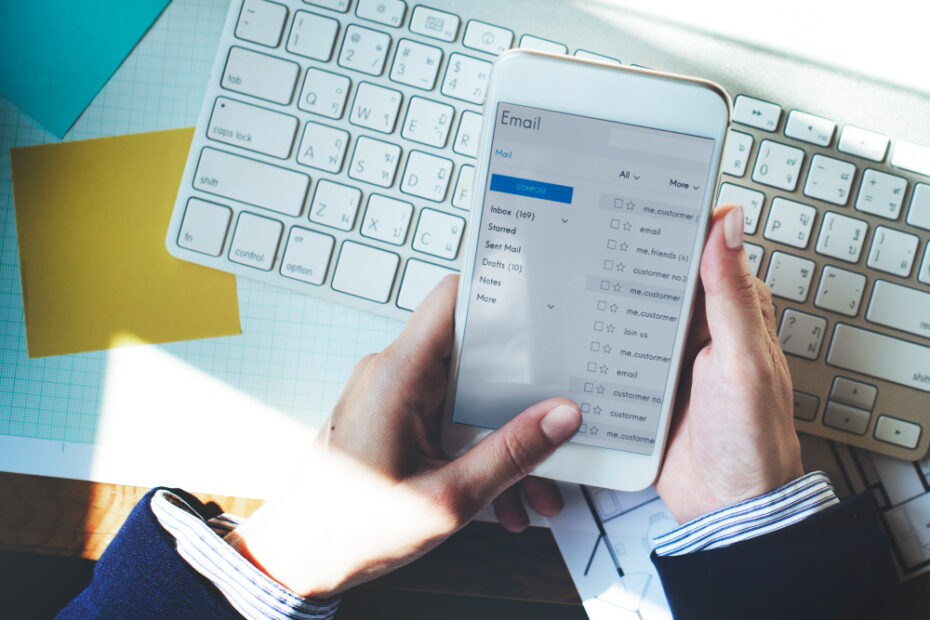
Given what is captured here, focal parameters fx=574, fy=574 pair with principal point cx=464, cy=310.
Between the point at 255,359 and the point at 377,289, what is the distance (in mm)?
131

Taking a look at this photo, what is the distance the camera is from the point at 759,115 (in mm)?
484

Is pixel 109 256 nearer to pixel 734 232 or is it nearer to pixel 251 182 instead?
pixel 251 182

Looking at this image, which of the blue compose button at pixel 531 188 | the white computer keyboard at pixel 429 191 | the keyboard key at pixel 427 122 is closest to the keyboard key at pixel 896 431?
the white computer keyboard at pixel 429 191

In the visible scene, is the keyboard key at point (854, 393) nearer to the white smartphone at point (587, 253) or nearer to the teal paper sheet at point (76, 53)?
the white smartphone at point (587, 253)

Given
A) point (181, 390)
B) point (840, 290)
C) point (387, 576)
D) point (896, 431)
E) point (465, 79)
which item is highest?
point (465, 79)

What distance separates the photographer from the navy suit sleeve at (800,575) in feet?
1.37

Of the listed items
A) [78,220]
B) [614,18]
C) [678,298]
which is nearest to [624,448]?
[678,298]

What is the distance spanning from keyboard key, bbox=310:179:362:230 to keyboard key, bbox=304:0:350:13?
0.48ft

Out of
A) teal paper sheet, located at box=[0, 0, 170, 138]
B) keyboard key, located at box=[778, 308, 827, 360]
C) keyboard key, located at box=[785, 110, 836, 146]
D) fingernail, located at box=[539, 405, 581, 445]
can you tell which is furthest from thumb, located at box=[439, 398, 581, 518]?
teal paper sheet, located at box=[0, 0, 170, 138]

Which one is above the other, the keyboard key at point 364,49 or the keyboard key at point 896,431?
the keyboard key at point 364,49

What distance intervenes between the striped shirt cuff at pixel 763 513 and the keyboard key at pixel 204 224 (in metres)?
0.45

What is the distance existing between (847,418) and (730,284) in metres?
0.20

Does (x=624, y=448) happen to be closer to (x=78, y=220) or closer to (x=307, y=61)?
(x=307, y=61)

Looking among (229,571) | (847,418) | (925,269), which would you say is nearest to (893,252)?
(925,269)
